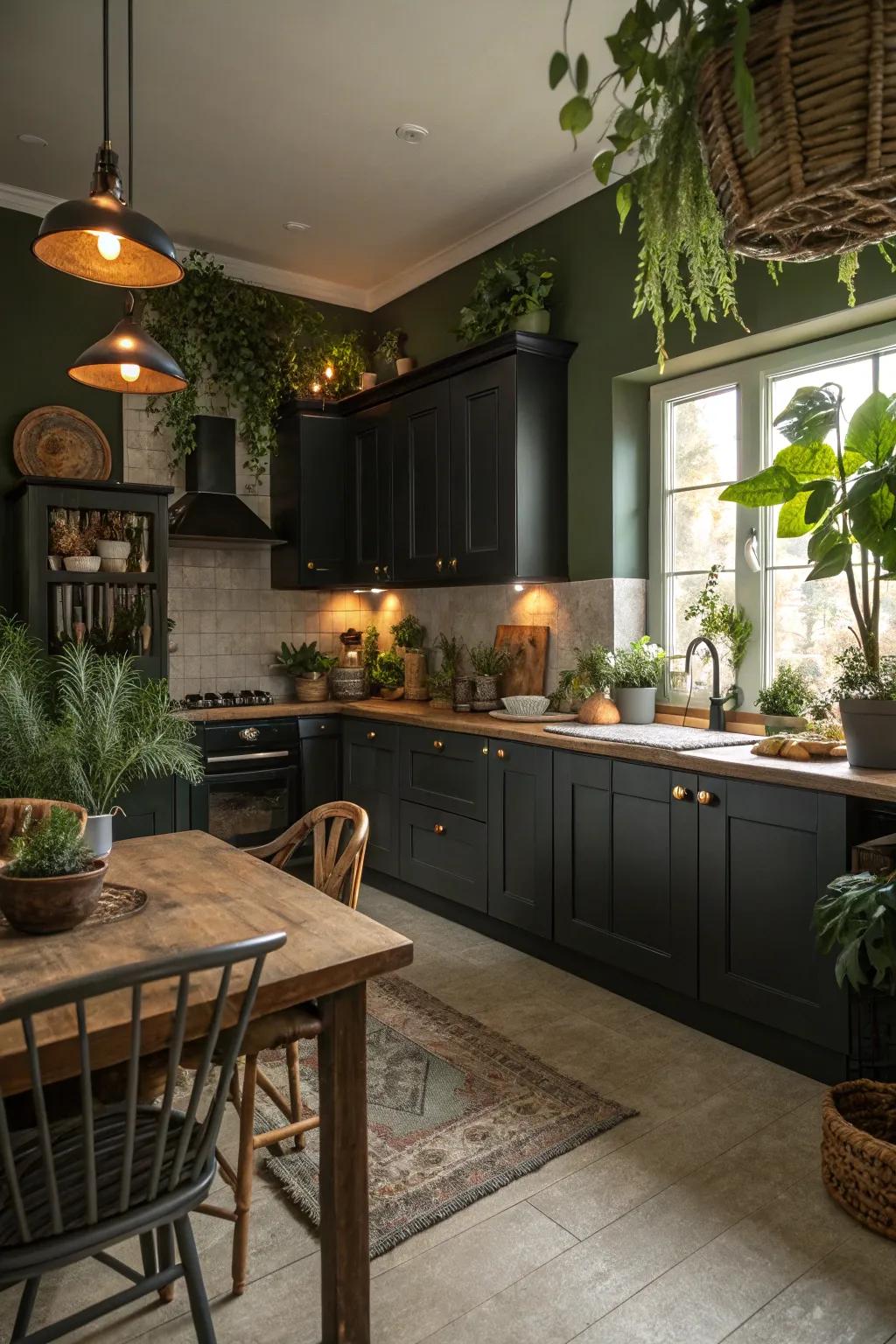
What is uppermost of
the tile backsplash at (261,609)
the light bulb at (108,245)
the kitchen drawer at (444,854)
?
the light bulb at (108,245)

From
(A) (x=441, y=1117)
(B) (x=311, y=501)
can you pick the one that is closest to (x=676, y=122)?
(A) (x=441, y=1117)

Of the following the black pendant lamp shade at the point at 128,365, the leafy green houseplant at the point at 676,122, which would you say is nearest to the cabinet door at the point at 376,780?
the black pendant lamp shade at the point at 128,365

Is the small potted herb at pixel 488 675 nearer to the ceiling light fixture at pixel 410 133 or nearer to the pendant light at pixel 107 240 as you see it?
the ceiling light fixture at pixel 410 133

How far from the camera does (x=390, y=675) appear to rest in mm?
5309

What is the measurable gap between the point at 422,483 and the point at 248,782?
5.76 ft

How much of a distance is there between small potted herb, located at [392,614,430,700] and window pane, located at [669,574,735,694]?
152 cm

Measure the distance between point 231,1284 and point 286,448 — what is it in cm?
424

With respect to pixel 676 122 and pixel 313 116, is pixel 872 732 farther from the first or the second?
pixel 313 116

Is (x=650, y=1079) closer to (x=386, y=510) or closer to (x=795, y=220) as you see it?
(x=795, y=220)

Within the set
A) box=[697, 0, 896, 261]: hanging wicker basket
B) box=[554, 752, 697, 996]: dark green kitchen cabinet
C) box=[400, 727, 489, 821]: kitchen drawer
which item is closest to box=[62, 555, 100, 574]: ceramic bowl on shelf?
box=[400, 727, 489, 821]: kitchen drawer

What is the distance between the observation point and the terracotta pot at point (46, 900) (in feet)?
5.74

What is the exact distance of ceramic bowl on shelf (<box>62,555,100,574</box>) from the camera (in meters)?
4.21

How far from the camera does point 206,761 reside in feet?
14.9

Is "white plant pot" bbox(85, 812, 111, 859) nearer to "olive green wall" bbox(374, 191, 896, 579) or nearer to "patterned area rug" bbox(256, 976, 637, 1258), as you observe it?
"patterned area rug" bbox(256, 976, 637, 1258)
